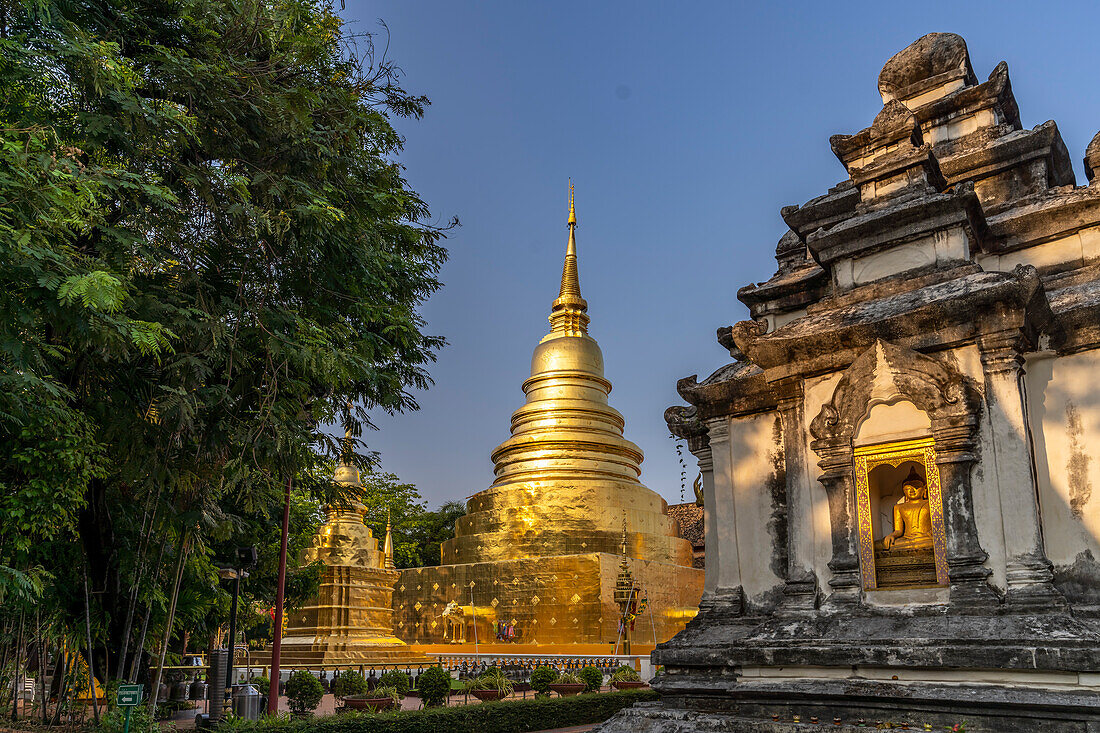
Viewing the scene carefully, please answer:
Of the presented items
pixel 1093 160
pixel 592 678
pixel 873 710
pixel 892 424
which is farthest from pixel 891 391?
pixel 592 678

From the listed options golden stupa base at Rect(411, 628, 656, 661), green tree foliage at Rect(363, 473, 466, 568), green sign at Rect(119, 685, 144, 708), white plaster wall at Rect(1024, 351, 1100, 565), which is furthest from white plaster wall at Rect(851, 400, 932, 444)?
green tree foliage at Rect(363, 473, 466, 568)

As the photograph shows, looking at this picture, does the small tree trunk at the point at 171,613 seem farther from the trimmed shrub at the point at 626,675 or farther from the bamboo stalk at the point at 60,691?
the trimmed shrub at the point at 626,675

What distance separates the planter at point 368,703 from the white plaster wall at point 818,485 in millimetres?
8609

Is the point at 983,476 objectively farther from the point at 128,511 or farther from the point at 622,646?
the point at 622,646

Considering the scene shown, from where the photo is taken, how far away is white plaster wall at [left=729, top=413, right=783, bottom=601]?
34.1 feet

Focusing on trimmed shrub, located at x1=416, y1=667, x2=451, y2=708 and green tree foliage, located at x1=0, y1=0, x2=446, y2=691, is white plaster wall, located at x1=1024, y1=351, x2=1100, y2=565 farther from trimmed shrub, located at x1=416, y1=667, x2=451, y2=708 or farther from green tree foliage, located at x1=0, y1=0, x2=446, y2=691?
trimmed shrub, located at x1=416, y1=667, x2=451, y2=708

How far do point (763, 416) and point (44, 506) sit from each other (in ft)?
27.1

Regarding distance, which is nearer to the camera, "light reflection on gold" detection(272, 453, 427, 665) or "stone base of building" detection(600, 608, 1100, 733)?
"stone base of building" detection(600, 608, 1100, 733)

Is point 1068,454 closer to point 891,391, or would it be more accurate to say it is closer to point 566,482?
point 891,391

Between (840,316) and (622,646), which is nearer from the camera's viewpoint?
(840,316)

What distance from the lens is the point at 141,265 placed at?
1051 centimetres

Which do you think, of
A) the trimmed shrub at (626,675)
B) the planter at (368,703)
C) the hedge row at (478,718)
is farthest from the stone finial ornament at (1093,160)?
the trimmed shrub at (626,675)

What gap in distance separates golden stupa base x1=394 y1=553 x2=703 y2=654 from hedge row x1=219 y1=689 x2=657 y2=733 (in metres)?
9.19

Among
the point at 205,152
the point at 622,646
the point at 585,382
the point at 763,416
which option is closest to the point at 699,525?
the point at 585,382
